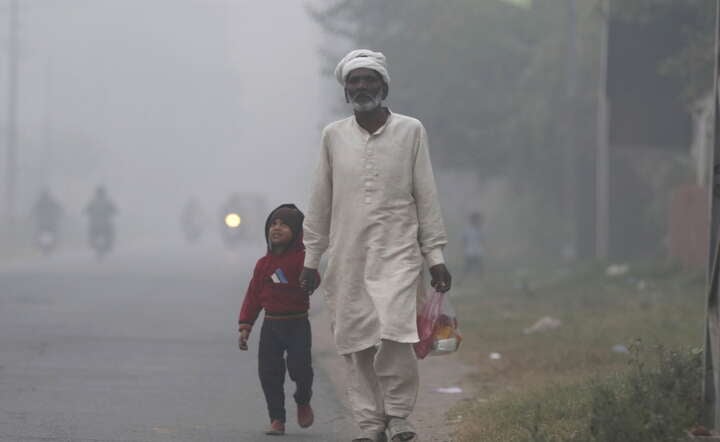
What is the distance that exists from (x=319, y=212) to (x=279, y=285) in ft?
2.28

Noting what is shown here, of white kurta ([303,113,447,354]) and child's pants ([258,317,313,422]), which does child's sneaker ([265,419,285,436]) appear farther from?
white kurta ([303,113,447,354])

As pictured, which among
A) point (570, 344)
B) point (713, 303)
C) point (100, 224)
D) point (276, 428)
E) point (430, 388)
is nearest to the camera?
point (713, 303)

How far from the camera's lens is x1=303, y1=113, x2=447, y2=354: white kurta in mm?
6918

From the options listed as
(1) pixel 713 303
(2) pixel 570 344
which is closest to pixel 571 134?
(2) pixel 570 344

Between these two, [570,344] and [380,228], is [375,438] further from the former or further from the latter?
[570,344]

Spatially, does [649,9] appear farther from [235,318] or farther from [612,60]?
[235,318]

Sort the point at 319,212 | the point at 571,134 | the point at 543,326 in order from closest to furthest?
the point at 319,212 → the point at 543,326 → the point at 571,134

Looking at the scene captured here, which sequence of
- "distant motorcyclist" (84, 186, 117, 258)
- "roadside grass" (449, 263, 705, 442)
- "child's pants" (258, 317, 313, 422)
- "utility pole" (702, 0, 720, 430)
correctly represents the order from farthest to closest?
"distant motorcyclist" (84, 186, 117, 258)
"child's pants" (258, 317, 313, 422)
"roadside grass" (449, 263, 705, 442)
"utility pole" (702, 0, 720, 430)

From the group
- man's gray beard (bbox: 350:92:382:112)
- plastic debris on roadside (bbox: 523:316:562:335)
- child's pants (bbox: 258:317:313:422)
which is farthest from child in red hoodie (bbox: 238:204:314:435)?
plastic debris on roadside (bbox: 523:316:562:335)

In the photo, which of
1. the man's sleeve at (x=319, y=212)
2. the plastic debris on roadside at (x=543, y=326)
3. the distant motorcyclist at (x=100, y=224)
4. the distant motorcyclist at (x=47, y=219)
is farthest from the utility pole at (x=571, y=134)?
the man's sleeve at (x=319, y=212)

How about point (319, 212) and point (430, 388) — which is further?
point (430, 388)

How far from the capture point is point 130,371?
34.8ft

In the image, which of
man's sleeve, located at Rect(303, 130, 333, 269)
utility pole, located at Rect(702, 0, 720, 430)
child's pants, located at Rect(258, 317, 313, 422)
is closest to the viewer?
utility pole, located at Rect(702, 0, 720, 430)

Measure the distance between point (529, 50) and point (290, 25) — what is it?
166 meters
